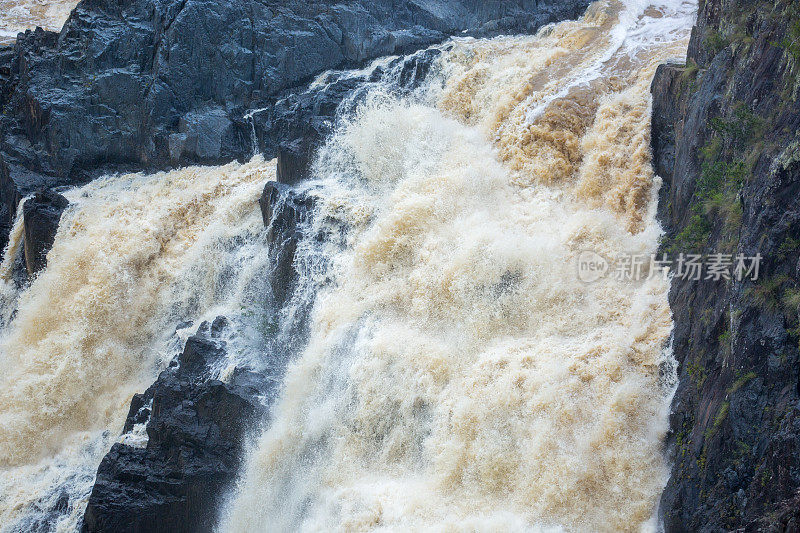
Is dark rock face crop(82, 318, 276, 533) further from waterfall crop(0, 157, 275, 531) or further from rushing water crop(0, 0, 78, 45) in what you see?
rushing water crop(0, 0, 78, 45)

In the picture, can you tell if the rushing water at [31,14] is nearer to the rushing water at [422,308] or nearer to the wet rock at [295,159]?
the rushing water at [422,308]

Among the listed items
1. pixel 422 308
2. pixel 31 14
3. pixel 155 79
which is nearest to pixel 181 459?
pixel 422 308

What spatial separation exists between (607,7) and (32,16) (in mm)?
19548

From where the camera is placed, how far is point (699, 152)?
1035 cm

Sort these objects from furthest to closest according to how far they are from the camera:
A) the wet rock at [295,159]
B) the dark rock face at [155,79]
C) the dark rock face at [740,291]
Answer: the dark rock face at [155,79] < the wet rock at [295,159] < the dark rock face at [740,291]

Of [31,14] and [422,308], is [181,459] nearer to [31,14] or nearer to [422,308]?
[422,308]

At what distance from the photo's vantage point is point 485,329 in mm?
11359

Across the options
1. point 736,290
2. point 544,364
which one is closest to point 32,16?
point 544,364

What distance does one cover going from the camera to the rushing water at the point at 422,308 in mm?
9461

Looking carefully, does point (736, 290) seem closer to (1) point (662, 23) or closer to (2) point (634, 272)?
(2) point (634, 272)

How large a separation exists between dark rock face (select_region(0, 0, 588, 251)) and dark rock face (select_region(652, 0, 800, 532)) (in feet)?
37.7

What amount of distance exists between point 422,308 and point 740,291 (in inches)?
218

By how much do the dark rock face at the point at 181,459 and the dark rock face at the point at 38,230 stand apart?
6.59m

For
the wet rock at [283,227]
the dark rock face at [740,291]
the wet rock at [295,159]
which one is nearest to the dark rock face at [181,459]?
the wet rock at [283,227]
